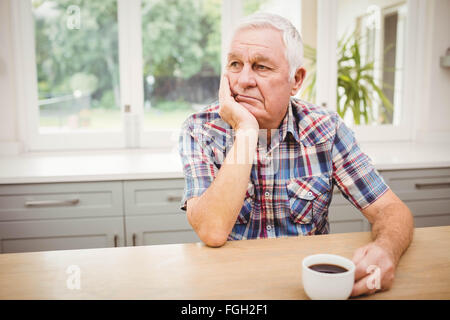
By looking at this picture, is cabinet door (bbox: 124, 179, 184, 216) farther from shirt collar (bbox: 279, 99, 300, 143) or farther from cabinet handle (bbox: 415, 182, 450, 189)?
cabinet handle (bbox: 415, 182, 450, 189)

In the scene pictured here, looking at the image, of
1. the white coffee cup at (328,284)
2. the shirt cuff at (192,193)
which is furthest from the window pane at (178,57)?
the white coffee cup at (328,284)

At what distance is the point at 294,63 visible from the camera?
4.40 ft

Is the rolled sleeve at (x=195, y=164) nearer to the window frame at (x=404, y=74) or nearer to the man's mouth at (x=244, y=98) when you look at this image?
the man's mouth at (x=244, y=98)

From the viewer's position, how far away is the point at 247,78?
1.27m

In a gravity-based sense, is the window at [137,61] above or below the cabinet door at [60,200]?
above

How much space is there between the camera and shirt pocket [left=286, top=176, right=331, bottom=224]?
1.31 meters

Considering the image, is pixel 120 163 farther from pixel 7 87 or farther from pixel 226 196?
pixel 226 196

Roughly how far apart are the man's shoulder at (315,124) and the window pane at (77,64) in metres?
1.65

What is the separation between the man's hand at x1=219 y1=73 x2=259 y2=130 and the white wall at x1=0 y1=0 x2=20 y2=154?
1779 mm

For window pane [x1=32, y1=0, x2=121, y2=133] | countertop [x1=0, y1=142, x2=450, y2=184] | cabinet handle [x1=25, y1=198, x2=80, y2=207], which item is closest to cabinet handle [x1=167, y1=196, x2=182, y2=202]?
countertop [x1=0, y1=142, x2=450, y2=184]

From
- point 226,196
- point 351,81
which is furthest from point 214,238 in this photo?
point 351,81

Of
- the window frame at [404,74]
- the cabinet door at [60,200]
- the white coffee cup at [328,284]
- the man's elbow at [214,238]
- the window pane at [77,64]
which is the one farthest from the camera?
the window frame at [404,74]

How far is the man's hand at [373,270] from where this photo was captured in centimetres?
79
